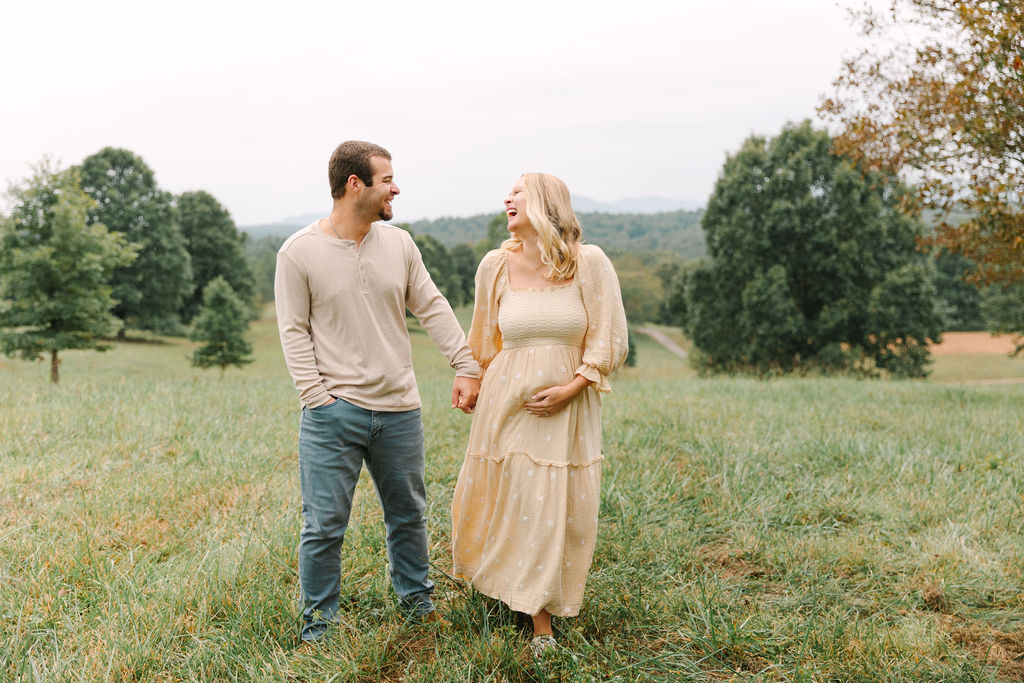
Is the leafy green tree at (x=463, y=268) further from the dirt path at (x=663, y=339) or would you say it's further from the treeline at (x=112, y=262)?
the dirt path at (x=663, y=339)

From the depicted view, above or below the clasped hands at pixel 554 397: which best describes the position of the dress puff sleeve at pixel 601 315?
above

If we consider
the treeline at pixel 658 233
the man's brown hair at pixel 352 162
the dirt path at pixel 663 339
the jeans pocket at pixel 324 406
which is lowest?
the dirt path at pixel 663 339

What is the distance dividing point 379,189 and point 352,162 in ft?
0.60

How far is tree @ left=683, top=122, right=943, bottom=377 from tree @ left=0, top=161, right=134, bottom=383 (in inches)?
810

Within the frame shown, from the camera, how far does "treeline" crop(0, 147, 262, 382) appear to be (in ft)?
47.9

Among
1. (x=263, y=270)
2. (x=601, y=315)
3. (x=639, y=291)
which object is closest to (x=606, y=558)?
(x=601, y=315)

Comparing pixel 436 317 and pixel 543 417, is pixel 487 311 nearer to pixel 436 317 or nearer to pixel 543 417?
pixel 436 317

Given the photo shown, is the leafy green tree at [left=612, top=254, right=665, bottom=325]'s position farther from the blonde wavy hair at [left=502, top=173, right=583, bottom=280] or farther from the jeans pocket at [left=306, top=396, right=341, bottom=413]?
the jeans pocket at [left=306, top=396, right=341, bottom=413]

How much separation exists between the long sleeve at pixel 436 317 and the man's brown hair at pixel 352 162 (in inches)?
19.0

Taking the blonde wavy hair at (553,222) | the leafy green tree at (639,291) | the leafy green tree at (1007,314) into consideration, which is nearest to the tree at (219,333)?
the blonde wavy hair at (553,222)

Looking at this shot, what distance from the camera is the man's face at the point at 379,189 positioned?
3.45m

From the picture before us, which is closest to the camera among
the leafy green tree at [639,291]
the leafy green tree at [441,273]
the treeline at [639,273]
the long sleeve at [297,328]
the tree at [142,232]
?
the long sleeve at [297,328]

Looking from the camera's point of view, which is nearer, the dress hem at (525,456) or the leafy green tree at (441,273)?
the dress hem at (525,456)

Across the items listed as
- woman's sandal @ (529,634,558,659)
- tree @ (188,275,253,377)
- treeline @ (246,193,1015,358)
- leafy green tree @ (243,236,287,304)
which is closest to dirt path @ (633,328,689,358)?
treeline @ (246,193,1015,358)
